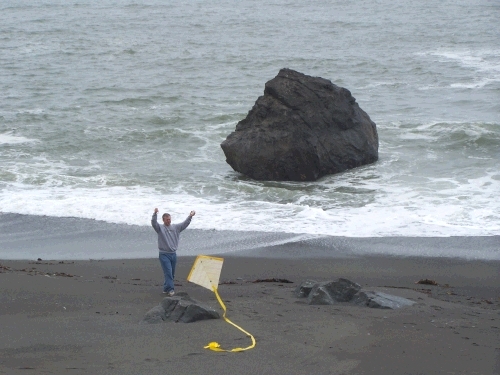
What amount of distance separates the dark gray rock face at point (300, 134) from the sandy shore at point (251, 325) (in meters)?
5.78

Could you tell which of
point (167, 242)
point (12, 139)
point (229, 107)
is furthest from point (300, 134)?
point (229, 107)

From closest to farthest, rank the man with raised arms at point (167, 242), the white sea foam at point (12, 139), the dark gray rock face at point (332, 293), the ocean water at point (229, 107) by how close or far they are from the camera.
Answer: the dark gray rock face at point (332, 293), the man with raised arms at point (167, 242), the ocean water at point (229, 107), the white sea foam at point (12, 139)

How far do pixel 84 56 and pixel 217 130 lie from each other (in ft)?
47.1

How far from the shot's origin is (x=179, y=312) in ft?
27.9

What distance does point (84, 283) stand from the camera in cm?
1033

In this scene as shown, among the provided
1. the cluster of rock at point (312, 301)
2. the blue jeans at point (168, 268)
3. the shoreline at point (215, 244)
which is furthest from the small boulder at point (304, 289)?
the shoreline at point (215, 244)

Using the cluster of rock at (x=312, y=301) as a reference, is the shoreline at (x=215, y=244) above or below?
below

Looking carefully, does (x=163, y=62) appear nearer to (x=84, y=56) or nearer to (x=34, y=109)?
(x=84, y=56)

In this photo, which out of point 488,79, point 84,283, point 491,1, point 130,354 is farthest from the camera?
point 491,1

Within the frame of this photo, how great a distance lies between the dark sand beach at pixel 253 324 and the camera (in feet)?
23.8

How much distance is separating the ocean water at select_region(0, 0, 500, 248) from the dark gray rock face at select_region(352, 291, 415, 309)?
4.17 m

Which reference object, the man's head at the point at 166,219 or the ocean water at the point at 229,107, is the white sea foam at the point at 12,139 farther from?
the man's head at the point at 166,219

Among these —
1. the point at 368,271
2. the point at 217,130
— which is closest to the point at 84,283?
the point at 368,271

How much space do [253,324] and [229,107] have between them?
18.0 metres
